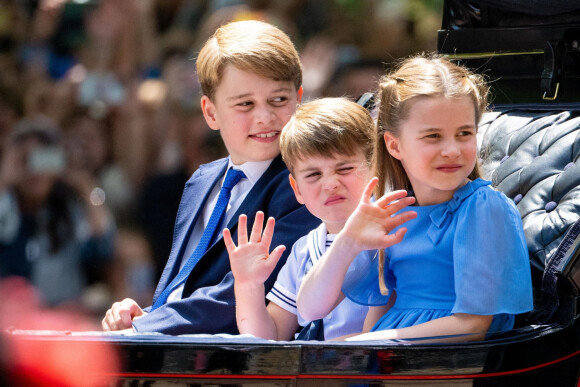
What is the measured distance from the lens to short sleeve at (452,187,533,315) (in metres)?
1.38

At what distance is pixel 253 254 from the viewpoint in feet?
5.25

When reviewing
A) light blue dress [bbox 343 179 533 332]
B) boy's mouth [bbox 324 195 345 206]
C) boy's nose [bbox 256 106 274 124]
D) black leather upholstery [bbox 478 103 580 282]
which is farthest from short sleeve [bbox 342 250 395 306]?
boy's nose [bbox 256 106 274 124]

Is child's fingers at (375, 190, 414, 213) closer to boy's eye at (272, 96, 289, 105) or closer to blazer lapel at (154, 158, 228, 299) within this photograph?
boy's eye at (272, 96, 289, 105)

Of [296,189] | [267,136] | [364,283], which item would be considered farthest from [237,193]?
[364,283]

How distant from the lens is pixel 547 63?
197 cm

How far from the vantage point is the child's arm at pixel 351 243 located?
143cm

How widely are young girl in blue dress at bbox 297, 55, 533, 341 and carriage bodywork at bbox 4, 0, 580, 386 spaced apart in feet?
0.24

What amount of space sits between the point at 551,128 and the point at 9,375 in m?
1.30

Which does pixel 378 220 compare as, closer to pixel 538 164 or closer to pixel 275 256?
pixel 275 256

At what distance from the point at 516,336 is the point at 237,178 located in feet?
2.75

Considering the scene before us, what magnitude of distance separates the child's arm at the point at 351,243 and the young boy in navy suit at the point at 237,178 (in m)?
0.24

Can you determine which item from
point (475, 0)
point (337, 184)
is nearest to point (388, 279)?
point (337, 184)

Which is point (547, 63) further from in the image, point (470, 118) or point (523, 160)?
point (470, 118)

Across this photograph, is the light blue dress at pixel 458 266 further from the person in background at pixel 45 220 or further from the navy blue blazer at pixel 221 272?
the person in background at pixel 45 220
